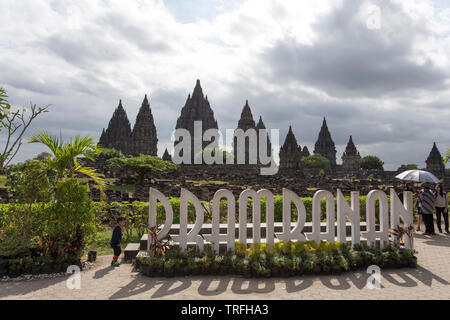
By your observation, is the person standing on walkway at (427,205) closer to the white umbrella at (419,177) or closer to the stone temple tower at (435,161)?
the white umbrella at (419,177)

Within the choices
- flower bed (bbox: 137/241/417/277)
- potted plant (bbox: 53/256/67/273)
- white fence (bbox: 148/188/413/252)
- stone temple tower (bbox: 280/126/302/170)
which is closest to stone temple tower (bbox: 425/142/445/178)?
stone temple tower (bbox: 280/126/302/170)

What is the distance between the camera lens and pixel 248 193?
7.44 metres

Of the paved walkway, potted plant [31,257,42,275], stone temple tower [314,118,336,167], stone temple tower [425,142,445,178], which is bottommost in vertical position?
the paved walkway

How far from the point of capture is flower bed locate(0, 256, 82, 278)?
6.71 metres

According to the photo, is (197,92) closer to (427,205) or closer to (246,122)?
(246,122)

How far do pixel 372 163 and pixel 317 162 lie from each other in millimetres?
19238

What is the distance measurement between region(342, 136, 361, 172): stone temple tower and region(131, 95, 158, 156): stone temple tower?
45.5 meters

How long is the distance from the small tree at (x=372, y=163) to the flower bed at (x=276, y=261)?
283 ft

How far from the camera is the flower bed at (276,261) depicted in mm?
6578

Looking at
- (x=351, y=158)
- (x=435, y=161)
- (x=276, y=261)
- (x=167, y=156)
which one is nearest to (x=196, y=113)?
(x=167, y=156)

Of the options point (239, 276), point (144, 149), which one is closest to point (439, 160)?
point (144, 149)

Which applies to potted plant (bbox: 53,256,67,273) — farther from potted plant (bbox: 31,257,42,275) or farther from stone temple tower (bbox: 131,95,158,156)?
stone temple tower (bbox: 131,95,158,156)
